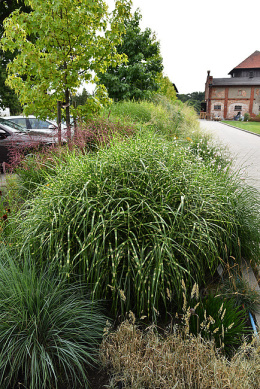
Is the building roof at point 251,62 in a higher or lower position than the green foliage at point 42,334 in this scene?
higher

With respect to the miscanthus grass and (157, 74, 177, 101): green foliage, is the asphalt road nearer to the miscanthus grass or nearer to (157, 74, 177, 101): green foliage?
the miscanthus grass

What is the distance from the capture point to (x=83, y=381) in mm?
1836

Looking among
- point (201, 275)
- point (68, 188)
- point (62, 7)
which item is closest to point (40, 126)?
point (62, 7)

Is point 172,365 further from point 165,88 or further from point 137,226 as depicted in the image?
point 165,88

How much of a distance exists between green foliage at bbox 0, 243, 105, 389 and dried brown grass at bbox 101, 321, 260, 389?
0.55 feet

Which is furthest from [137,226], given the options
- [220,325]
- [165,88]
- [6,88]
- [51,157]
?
[165,88]

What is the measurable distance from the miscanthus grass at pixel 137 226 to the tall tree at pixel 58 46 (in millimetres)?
3417

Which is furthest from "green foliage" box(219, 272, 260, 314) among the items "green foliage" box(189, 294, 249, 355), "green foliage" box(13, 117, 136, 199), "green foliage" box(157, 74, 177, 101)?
"green foliage" box(157, 74, 177, 101)

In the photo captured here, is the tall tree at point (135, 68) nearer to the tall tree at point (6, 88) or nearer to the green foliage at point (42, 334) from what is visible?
the tall tree at point (6, 88)

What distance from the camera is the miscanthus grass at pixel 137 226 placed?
2.17 metres

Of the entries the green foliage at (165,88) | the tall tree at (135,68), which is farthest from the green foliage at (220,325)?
the green foliage at (165,88)

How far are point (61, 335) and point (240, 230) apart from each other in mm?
2012

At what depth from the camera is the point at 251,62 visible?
61.6 m

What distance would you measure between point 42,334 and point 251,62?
70345 millimetres
